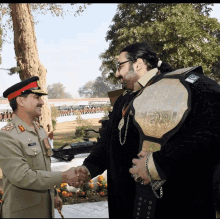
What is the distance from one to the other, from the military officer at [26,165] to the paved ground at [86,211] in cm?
173

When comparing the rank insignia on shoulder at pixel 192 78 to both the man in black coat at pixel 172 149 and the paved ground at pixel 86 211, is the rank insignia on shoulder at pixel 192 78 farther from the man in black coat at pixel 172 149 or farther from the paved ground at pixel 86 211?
the paved ground at pixel 86 211

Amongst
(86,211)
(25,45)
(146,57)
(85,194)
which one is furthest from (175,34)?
(146,57)

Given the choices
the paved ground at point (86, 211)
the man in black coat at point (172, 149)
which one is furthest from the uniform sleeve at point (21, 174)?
the paved ground at point (86, 211)

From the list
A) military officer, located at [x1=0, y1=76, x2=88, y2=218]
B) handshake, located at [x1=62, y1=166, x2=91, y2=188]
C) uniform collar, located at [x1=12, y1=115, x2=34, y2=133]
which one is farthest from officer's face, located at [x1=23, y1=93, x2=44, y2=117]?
handshake, located at [x1=62, y1=166, x2=91, y2=188]

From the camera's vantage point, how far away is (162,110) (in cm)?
142

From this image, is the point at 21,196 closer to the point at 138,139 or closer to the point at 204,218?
the point at 138,139

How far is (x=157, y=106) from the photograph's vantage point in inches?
57.5

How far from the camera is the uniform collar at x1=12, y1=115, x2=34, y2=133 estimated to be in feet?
7.27

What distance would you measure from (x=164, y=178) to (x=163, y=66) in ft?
3.32

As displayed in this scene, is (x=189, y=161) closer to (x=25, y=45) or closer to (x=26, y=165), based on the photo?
(x=26, y=165)

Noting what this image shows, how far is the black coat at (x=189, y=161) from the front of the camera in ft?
4.24

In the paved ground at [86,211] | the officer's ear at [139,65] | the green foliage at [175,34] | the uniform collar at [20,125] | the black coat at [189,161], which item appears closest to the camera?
the black coat at [189,161]

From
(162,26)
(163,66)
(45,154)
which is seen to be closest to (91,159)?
(45,154)

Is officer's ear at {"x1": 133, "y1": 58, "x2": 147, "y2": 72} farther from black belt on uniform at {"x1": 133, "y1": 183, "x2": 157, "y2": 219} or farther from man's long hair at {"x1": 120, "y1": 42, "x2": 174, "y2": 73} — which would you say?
black belt on uniform at {"x1": 133, "y1": 183, "x2": 157, "y2": 219}
